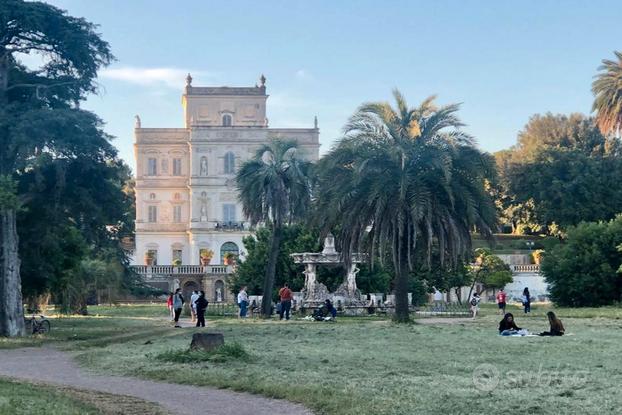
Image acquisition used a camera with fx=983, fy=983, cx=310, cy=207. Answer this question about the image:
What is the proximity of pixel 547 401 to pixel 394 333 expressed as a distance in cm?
1233

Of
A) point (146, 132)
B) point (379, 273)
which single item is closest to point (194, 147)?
point (146, 132)

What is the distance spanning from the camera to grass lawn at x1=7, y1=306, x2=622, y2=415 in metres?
10.2

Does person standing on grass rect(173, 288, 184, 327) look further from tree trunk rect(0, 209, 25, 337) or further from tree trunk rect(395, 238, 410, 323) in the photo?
tree trunk rect(395, 238, 410, 323)

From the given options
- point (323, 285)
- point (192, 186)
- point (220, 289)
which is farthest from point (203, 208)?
point (323, 285)

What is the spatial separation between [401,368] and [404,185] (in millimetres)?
12492

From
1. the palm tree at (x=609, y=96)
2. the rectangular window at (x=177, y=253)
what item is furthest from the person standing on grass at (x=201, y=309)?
the rectangular window at (x=177, y=253)

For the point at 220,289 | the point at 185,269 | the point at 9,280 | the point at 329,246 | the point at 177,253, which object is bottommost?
the point at 9,280

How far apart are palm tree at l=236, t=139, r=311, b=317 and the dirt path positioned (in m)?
18.6

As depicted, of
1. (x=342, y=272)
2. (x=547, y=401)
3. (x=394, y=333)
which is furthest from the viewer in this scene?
(x=342, y=272)

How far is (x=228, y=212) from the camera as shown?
83000mm

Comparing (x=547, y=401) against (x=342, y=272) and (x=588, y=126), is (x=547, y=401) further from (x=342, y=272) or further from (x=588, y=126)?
(x=588, y=126)

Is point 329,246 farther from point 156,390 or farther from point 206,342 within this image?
point 156,390

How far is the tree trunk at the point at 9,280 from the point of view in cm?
2388

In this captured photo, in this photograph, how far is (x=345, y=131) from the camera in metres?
27.5
